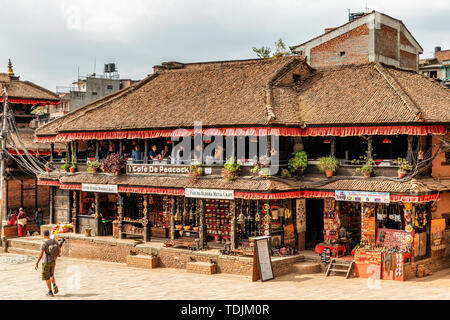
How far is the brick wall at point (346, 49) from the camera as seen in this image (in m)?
39.7

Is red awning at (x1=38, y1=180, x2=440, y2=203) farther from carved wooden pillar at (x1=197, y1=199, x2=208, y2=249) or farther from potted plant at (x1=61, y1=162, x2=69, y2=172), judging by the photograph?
potted plant at (x1=61, y1=162, x2=69, y2=172)

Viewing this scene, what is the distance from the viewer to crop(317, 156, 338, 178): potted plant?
24.5m

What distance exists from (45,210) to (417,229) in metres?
26.1

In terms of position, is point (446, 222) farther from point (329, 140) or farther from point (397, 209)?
point (329, 140)

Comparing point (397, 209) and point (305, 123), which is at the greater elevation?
point (305, 123)

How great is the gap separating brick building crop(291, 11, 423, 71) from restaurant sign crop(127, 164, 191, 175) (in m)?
16.0

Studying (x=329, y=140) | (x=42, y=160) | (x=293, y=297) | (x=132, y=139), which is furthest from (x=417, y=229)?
(x=42, y=160)

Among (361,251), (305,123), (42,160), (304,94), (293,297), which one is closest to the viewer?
(293,297)

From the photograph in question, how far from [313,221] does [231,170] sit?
4873 millimetres

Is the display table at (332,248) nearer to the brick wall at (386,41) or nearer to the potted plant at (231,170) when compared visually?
the potted plant at (231,170)

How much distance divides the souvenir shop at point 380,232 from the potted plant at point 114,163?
1078cm

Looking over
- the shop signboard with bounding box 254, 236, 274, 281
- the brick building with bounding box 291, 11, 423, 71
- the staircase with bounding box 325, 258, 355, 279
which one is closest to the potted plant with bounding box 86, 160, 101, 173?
the shop signboard with bounding box 254, 236, 274, 281

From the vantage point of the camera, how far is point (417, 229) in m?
23.5

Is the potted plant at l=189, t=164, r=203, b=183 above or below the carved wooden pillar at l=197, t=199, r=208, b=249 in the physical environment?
above
